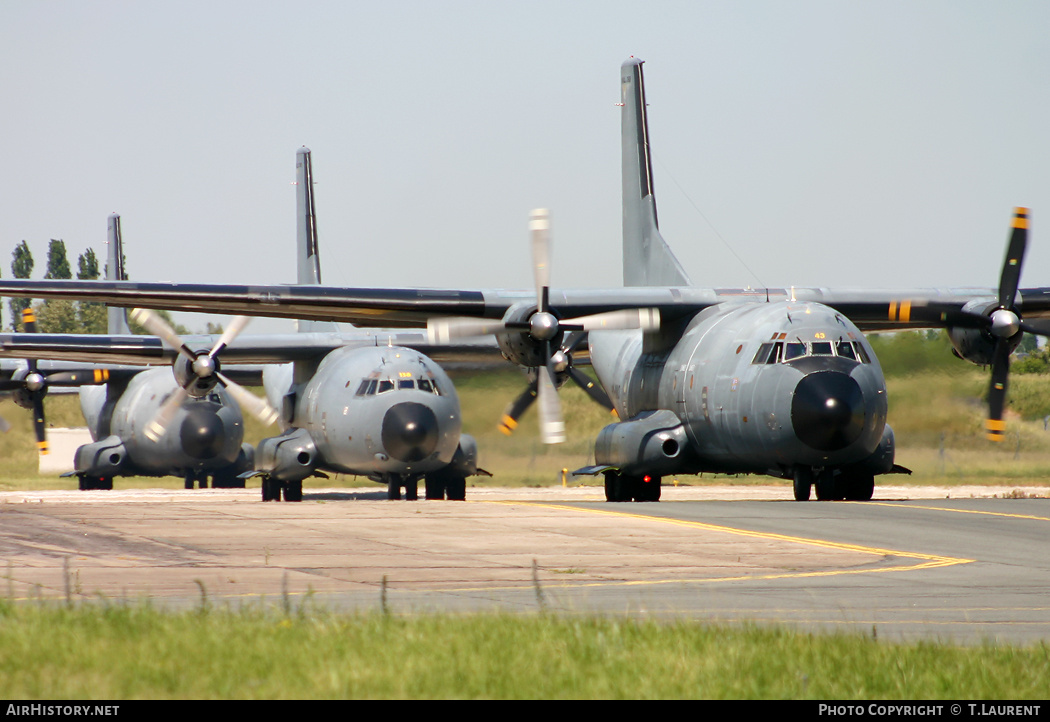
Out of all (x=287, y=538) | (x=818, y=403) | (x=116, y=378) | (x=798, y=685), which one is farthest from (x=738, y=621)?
(x=116, y=378)

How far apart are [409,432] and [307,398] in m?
4.58

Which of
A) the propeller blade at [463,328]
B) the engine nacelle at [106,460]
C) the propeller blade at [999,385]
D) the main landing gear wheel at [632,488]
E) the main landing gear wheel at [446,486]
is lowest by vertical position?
the engine nacelle at [106,460]

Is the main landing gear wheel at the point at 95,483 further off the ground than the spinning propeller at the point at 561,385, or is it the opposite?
the spinning propeller at the point at 561,385

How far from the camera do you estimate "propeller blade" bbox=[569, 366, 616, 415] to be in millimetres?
26422

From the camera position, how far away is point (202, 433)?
39156mm

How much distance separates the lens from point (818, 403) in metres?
20.6

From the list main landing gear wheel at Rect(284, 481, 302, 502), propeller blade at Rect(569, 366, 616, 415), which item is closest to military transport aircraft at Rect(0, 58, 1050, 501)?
propeller blade at Rect(569, 366, 616, 415)

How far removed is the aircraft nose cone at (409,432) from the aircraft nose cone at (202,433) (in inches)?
492

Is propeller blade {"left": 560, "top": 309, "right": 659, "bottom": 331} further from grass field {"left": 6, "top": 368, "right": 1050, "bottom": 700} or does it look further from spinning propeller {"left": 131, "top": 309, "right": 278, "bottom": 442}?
Result: grass field {"left": 6, "top": 368, "right": 1050, "bottom": 700}

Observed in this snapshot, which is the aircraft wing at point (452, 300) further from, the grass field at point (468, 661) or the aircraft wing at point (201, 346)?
the grass field at point (468, 661)

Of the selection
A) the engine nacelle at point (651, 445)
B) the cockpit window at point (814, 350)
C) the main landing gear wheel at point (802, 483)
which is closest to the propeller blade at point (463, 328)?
the engine nacelle at point (651, 445)

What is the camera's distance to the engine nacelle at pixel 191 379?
30.0 metres

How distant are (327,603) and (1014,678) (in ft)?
17.2

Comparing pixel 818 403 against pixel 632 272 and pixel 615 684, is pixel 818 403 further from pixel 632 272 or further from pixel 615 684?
pixel 615 684
